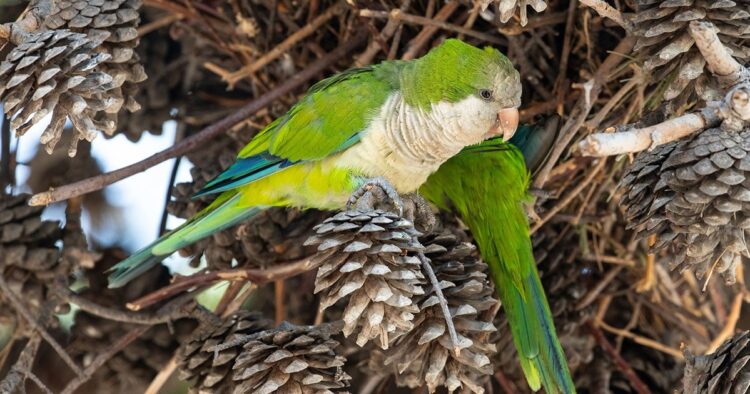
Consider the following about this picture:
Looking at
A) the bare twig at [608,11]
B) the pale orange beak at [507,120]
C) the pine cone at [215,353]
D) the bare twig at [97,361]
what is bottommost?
the bare twig at [97,361]

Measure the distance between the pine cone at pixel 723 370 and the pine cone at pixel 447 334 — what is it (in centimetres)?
34

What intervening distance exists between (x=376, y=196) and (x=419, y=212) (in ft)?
0.66

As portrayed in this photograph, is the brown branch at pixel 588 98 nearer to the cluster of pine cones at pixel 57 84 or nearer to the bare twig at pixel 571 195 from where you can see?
the bare twig at pixel 571 195

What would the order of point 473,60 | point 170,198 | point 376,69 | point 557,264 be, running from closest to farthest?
point 473,60, point 376,69, point 557,264, point 170,198

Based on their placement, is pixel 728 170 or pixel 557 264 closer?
pixel 728 170

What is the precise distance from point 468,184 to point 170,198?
774 mm

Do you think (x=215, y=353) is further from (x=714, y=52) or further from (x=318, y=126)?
(x=714, y=52)

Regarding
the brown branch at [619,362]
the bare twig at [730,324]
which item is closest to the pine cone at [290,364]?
the brown branch at [619,362]

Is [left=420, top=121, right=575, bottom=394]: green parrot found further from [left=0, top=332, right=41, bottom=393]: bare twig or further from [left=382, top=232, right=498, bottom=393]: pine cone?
[left=0, top=332, right=41, bottom=393]: bare twig

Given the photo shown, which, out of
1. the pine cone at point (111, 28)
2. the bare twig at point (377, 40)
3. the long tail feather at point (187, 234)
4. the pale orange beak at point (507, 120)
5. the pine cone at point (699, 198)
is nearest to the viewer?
the pine cone at point (699, 198)

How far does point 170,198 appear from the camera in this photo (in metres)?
2.26

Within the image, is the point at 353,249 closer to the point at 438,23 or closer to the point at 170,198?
the point at 438,23

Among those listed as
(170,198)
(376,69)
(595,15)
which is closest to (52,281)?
(170,198)

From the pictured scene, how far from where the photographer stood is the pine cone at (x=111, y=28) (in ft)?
5.22
